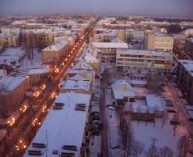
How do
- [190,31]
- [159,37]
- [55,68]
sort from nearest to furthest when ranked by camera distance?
[55,68]
[159,37]
[190,31]

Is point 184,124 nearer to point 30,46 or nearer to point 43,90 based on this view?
point 43,90

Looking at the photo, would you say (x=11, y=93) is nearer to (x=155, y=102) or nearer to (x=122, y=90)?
(x=122, y=90)

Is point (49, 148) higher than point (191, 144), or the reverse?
point (49, 148)

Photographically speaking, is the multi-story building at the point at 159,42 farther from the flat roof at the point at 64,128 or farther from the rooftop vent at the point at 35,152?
the rooftop vent at the point at 35,152

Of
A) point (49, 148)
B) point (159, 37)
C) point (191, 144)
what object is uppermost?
point (159, 37)

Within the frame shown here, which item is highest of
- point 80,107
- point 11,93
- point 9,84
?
point 9,84

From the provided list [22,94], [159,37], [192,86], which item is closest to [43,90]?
[22,94]

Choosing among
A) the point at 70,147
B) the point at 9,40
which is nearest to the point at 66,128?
the point at 70,147
